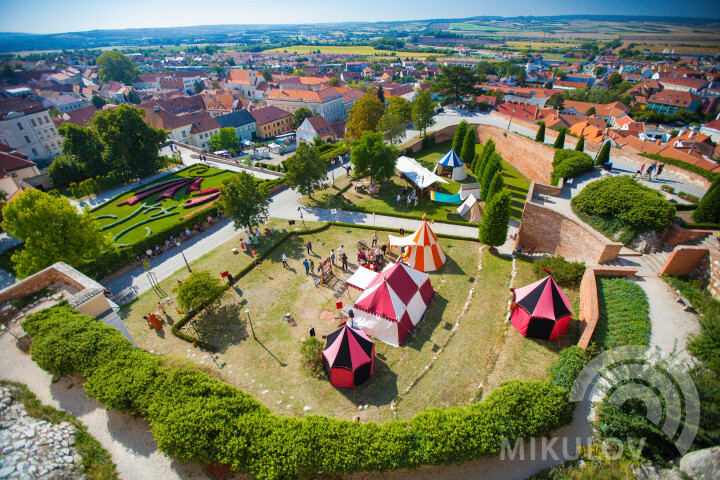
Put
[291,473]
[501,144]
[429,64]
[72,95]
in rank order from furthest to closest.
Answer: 1. [429,64]
2. [72,95]
3. [501,144]
4. [291,473]

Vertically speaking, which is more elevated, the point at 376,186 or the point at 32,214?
the point at 32,214

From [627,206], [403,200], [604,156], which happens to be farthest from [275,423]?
[604,156]

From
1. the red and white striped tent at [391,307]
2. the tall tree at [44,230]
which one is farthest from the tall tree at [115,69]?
the red and white striped tent at [391,307]

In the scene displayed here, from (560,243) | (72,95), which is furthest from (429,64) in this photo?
(560,243)

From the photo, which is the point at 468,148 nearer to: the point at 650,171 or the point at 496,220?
the point at 650,171

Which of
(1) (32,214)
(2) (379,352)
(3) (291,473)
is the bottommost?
(2) (379,352)

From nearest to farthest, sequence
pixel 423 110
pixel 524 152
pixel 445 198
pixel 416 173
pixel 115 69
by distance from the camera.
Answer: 1. pixel 445 198
2. pixel 416 173
3. pixel 524 152
4. pixel 423 110
5. pixel 115 69

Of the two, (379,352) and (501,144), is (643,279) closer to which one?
(379,352)

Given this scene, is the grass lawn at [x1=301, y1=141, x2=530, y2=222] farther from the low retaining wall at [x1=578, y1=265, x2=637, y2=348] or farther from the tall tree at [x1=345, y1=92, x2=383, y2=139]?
the tall tree at [x1=345, y1=92, x2=383, y2=139]
